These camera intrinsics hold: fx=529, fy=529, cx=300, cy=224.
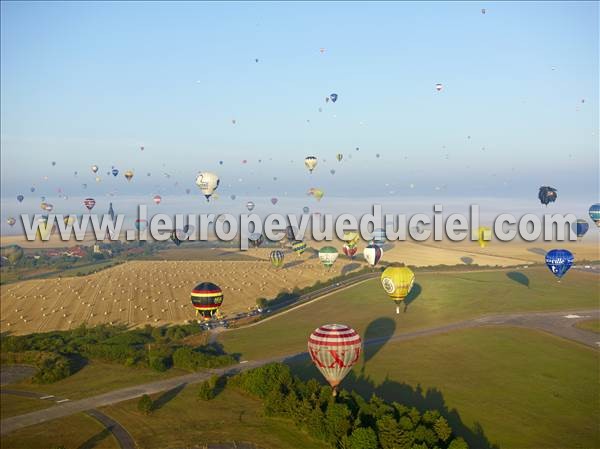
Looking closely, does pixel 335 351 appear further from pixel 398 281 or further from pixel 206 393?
pixel 398 281

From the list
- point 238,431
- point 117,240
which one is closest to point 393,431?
point 238,431

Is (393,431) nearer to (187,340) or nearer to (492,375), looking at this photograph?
(492,375)

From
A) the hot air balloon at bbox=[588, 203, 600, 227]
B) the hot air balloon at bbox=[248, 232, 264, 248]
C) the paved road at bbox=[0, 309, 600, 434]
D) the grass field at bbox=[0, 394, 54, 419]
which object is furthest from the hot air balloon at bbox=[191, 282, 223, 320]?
→ the hot air balloon at bbox=[248, 232, 264, 248]

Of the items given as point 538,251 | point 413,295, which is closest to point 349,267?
point 413,295

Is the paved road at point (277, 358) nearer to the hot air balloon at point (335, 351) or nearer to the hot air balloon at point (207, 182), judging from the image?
the hot air balloon at point (335, 351)

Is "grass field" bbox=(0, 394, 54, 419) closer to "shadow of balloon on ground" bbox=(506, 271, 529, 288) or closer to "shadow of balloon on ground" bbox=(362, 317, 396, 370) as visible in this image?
"shadow of balloon on ground" bbox=(362, 317, 396, 370)

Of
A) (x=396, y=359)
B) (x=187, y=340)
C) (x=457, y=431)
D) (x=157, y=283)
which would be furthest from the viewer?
(x=157, y=283)

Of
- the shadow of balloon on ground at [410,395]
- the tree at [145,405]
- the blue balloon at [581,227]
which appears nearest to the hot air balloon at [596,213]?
the blue balloon at [581,227]
